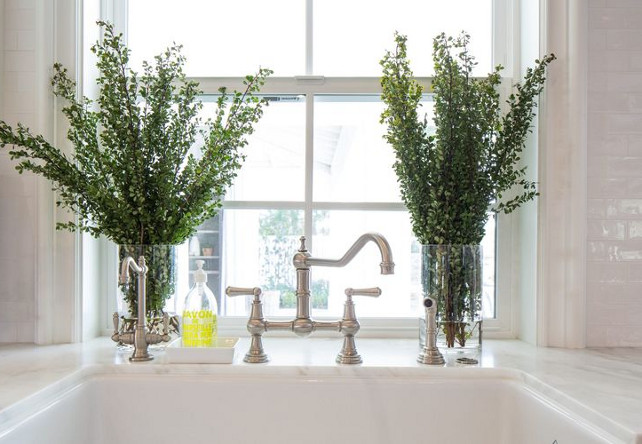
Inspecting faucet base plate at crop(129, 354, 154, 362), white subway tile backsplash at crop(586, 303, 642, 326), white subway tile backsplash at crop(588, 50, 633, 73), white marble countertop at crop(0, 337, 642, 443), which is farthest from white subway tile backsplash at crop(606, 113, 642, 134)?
faucet base plate at crop(129, 354, 154, 362)

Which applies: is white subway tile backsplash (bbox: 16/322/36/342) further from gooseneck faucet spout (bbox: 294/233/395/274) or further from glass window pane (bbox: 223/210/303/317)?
gooseneck faucet spout (bbox: 294/233/395/274)

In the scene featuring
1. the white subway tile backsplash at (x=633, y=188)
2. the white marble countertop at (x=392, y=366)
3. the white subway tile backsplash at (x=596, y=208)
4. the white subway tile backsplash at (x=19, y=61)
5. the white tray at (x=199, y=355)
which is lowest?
the white marble countertop at (x=392, y=366)

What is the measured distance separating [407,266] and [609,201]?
61 centimetres

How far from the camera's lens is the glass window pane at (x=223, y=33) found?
1.82 m

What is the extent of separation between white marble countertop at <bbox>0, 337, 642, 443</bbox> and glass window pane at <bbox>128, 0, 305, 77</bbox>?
889mm

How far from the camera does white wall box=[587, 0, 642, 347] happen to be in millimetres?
1593

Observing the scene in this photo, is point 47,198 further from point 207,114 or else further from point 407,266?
point 407,266

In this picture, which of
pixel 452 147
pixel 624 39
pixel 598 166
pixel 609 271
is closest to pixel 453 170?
pixel 452 147

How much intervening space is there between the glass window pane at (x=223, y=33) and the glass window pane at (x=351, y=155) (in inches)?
8.3

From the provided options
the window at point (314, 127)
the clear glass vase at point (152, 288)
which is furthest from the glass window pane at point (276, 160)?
the clear glass vase at point (152, 288)

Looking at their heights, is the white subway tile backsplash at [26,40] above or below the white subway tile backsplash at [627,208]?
above

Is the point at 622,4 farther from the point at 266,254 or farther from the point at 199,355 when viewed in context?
the point at 199,355

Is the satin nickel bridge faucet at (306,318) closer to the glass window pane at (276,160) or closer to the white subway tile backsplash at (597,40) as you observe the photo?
the glass window pane at (276,160)

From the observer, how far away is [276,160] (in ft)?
5.93
